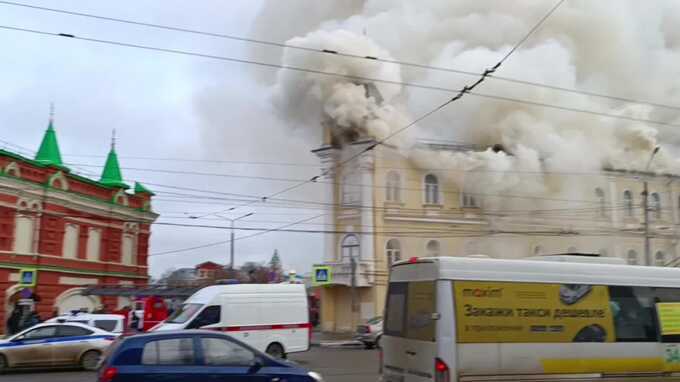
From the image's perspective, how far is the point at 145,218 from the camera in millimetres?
43000

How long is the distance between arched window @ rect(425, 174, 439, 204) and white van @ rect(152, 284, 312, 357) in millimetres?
21180

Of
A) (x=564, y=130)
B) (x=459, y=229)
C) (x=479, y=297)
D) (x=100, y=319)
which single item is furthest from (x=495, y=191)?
(x=479, y=297)

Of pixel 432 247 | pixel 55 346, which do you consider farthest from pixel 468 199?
pixel 55 346

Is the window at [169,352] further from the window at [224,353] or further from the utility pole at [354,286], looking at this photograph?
the utility pole at [354,286]

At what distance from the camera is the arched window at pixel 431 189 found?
3950 centimetres

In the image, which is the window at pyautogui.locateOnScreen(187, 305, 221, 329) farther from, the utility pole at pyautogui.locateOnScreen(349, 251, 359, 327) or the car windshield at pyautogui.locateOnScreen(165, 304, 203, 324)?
the utility pole at pyautogui.locateOnScreen(349, 251, 359, 327)

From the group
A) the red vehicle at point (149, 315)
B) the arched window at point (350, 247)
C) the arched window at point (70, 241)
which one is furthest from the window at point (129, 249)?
the arched window at point (350, 247)

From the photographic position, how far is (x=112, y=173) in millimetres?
42469

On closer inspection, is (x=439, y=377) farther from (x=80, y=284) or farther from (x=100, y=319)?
(x=80, y=284)

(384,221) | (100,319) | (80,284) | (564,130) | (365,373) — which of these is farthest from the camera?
(564,130)

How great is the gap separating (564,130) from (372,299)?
57.6ft

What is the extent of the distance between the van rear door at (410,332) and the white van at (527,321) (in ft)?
0.05

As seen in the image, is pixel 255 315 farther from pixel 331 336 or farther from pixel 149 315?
pixel 331 336

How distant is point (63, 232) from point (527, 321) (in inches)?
1191
